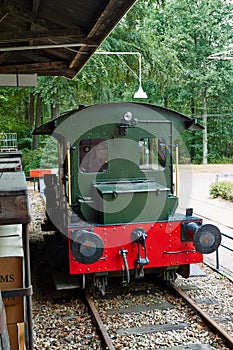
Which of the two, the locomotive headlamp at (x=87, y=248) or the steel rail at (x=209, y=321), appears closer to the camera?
the steel rail at (x=209, y=321)

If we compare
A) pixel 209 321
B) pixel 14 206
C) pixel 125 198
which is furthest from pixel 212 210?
pixel 14 206

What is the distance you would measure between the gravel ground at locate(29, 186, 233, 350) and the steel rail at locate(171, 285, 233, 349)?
74mm

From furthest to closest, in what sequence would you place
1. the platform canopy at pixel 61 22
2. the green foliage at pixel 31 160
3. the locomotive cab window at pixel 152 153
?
the green foliage at pixel 31 160 → the locomotive cab window at pixel 152 153 → the platform canopy at pixel 61 22

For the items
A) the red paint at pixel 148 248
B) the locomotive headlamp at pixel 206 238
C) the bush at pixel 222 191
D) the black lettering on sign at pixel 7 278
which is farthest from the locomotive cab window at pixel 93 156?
the bush at pixel 222 191

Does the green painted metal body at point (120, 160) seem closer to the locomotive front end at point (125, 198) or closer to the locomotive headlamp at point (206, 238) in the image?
the locomotive front end at point (125, 198)

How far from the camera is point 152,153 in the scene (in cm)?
708

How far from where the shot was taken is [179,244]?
630 centimetres

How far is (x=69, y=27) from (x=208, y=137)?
3363 cm

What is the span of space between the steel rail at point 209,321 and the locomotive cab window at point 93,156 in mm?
2174

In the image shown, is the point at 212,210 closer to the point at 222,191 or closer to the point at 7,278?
the point at 222,191

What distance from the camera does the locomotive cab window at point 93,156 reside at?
663cm

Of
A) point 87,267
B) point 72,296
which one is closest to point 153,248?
point 87,267

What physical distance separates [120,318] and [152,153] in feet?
8.80

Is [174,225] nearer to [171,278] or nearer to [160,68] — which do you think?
[171,278]
